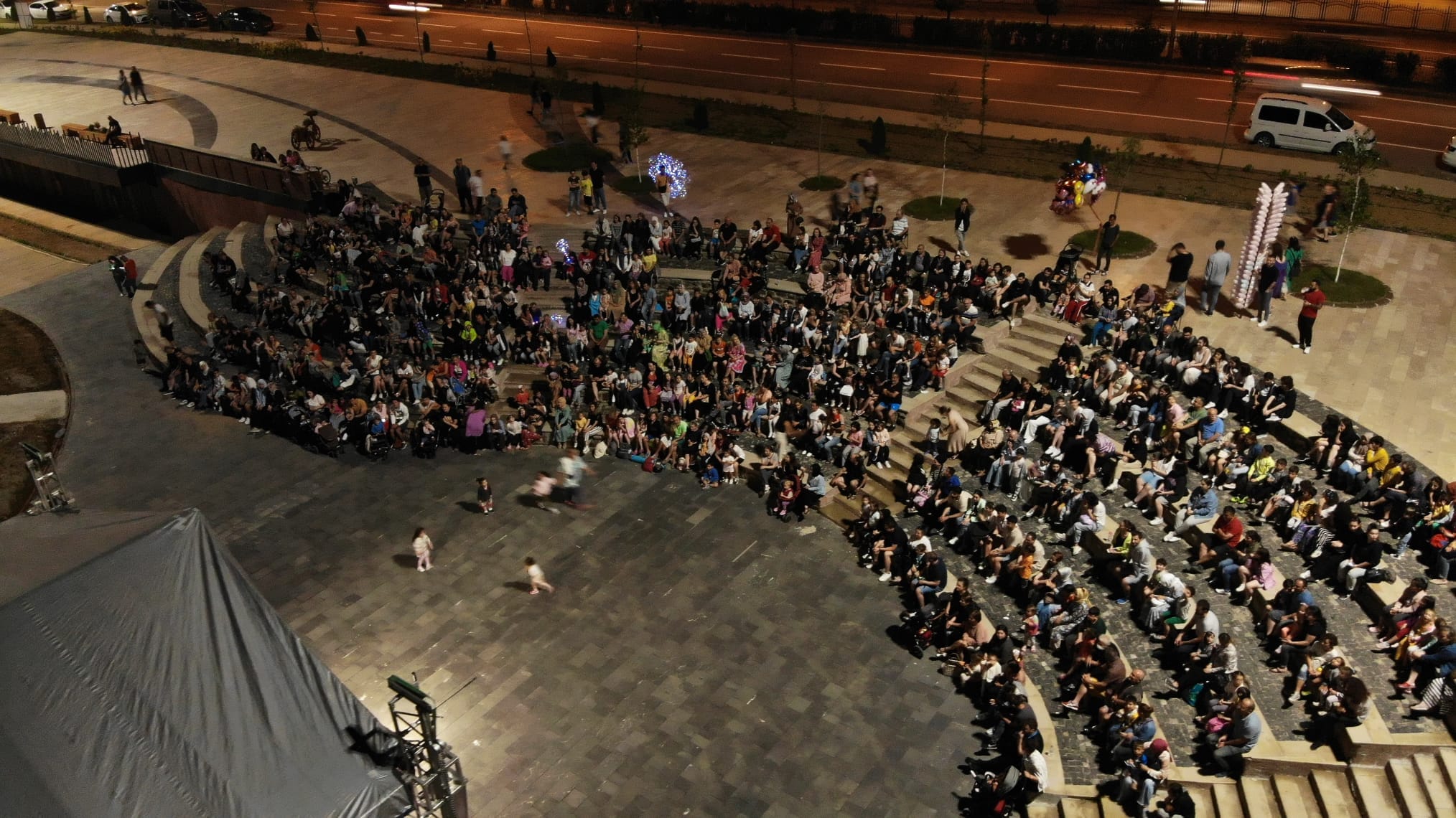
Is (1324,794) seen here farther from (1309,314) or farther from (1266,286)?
(1266,286)

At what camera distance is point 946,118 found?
35.6 m

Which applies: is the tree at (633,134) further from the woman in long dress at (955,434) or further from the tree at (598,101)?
the woman in long dress at (955,434)

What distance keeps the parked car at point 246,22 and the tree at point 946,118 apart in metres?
42.1

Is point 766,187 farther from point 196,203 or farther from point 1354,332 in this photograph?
point 196,203

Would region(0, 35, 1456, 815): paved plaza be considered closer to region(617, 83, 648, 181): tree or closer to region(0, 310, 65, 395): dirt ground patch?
region(0, 310, 65, 395): dirt ground patch

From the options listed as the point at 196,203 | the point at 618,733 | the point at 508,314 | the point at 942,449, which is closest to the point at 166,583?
the point at 618,733

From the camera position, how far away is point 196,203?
42406 millimetres

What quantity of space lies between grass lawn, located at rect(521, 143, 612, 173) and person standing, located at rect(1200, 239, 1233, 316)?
2066 centimetres

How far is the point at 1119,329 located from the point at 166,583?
66.9ft

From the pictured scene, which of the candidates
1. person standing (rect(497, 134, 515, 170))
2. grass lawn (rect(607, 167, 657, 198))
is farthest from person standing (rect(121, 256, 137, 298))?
grass lawn (rect(607, 167, 657, 198))

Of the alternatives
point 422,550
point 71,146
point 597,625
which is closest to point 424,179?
point 422,550

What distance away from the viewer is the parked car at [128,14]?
69125 mm

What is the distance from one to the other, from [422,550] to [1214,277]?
61.5 ft

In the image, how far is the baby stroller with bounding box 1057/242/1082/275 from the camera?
27578mm
